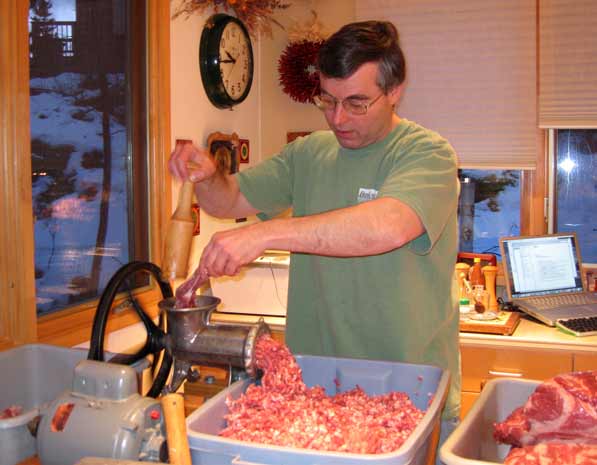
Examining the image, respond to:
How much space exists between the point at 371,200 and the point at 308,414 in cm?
47

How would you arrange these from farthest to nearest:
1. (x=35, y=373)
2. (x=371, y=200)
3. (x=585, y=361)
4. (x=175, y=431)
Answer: (x=585, y=361), (x=35, y=373), (x=371, y=200), (x=175, y=431)

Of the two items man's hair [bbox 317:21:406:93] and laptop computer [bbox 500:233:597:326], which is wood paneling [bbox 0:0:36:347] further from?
laptop computer [bbox 500:233:597:326]

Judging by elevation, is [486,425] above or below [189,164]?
below

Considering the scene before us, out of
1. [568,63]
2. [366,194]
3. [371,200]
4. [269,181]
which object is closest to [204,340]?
[371,200]

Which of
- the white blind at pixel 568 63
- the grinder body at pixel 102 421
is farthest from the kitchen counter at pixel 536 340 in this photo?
the grinder body at pixel 102 421

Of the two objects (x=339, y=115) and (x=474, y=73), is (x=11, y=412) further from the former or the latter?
(x=474, y=73)

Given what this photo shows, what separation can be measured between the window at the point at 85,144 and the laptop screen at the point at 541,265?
166 cm

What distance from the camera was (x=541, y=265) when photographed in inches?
119

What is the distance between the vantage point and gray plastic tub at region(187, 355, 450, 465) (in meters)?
0.89

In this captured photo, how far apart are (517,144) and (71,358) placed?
2416 mm

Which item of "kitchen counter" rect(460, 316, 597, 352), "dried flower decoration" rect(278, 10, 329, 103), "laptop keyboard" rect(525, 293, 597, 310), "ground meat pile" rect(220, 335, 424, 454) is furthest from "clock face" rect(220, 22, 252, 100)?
"ground meat pile" rect(220, 335, 424, 454)

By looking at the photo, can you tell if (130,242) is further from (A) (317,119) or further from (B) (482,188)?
(B) (482,188)

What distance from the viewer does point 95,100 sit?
7.17 ft

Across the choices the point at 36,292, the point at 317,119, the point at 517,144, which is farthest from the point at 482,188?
the point at 36,292
